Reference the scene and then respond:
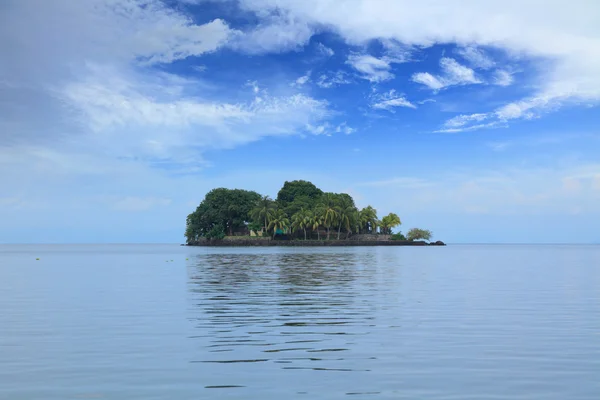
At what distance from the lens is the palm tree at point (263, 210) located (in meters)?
158

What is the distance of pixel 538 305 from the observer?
24.6m

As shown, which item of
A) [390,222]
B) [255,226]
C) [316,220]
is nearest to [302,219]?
[316,220]

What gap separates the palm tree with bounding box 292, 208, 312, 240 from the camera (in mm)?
157750

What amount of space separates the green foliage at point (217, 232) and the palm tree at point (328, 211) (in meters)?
29.5

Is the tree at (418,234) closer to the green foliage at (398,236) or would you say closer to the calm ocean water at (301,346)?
the green foliage at (398,236)

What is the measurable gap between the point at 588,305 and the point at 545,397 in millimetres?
16421

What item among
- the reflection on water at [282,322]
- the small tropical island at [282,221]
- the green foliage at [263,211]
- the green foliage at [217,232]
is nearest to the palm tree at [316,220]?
the small tropical island at [282,221]

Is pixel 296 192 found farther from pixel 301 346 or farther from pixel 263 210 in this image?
pixel 301 346

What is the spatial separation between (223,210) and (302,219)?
23829 mm

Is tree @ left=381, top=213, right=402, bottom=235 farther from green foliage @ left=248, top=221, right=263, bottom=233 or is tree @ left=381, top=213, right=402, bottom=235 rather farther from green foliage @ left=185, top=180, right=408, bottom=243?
green foliage @ left=248, top=221, right=263, bottom=233

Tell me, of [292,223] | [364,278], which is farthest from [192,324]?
[292,223]

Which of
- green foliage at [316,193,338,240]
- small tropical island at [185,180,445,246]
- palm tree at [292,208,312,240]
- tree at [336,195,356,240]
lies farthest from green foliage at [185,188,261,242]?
tree at [336,195,356,240]

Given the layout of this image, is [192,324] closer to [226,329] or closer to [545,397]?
[226,329]

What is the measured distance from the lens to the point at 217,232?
550 ft
